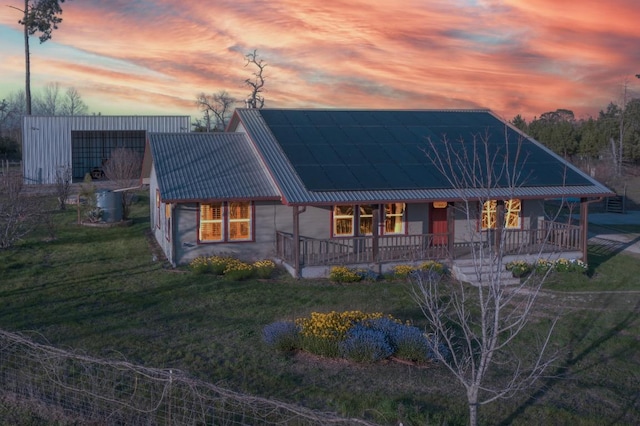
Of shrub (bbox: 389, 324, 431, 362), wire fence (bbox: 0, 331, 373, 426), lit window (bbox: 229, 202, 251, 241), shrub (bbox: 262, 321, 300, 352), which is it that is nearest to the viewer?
wire fence (bbox: 0, 331, 373, 426)

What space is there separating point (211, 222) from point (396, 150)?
261 inches

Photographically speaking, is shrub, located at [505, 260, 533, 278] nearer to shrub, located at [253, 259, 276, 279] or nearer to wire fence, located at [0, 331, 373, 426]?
shrub, located at [253, 259, 276, 279]

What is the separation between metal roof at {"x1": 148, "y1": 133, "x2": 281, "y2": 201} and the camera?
1994 centimetres

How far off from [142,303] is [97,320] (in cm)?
165

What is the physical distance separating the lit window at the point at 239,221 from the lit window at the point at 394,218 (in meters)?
4.42

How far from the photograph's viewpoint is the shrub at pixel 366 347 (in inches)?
452

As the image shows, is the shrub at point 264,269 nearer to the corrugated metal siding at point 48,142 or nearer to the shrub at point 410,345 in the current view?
the shrub at point 410,345

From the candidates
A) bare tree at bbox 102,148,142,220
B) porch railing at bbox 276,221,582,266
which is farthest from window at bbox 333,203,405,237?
bare tree at bbox 102,148,142,220

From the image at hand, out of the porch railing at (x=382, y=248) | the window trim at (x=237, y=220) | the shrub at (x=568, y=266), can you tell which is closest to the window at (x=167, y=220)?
the window trim at (x=237, y=220)

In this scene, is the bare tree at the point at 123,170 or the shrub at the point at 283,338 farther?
the bare tree at the point at 123,170

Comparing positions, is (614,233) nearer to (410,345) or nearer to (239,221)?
(239,221)

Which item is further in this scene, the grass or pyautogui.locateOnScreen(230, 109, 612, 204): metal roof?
pyautogui.locateOnScreen(230, 109, 612, 204): metal roof

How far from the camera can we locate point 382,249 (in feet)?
66.7

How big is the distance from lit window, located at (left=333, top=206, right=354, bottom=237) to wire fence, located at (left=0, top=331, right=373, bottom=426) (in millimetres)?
11833
